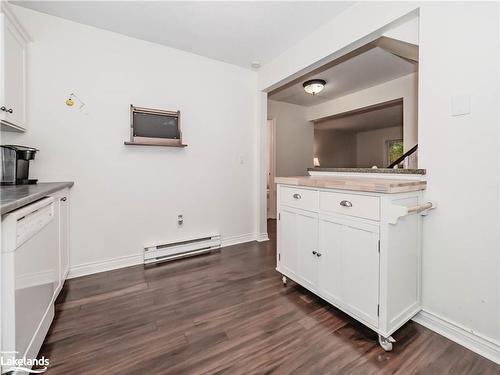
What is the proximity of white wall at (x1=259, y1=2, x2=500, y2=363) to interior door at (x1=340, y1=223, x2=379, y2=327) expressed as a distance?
486 mm

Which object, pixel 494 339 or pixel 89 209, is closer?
pixel 494 339

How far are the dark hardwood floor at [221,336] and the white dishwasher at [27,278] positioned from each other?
0.81 feet

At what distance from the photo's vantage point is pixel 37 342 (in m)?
1.25

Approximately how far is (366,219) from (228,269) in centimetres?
156

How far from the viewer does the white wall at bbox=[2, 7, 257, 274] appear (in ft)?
7.24

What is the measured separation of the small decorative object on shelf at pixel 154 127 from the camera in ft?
8.32

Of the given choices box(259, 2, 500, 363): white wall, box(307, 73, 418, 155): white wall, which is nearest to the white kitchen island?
box(259, 2, 500, 363): white wall

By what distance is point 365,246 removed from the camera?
1.47m

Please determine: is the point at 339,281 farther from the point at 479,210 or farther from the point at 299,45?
the point at 299,45

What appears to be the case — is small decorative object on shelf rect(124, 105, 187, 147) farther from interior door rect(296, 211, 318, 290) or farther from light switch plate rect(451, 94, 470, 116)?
light switch plate rect(451, 94, 470, 116)

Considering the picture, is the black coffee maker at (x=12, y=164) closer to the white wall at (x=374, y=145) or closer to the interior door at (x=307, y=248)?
the interior door at (x=307, y=248)

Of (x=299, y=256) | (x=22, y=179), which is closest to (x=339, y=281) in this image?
(x=299, y=256)

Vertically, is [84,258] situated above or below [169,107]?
below

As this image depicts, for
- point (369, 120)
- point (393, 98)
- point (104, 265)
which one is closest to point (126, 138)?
point (104, 265)
